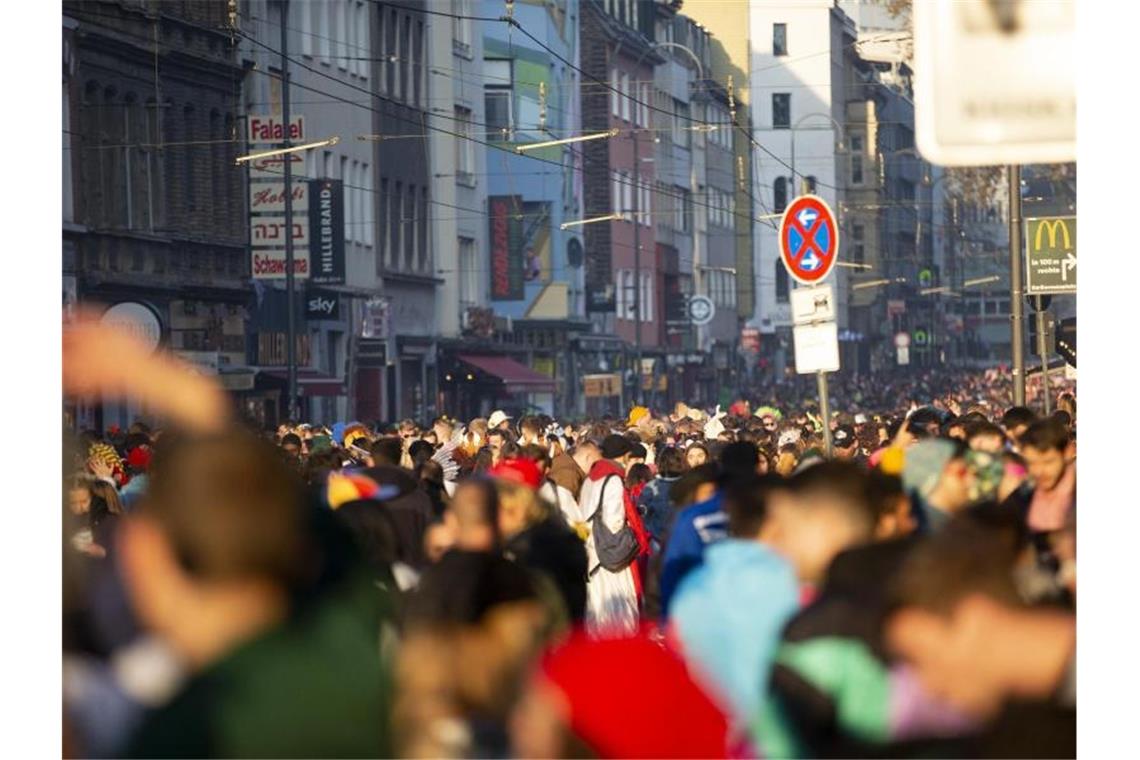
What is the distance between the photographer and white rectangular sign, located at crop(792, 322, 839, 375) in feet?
47.8

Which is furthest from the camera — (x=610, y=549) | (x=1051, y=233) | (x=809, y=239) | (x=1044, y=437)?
(x=1051, y=233)

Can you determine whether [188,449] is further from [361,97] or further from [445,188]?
[445,188]

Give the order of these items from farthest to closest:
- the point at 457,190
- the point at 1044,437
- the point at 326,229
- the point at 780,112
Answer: the point at 780,112
the point at 457,190
the point at 326,229
the point at 1044,437

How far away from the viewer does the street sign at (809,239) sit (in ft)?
48.9

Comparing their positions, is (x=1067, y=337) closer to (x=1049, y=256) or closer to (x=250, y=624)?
(x=1049, y=256)

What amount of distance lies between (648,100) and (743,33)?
770 inches

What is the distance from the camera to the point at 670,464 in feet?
55.9

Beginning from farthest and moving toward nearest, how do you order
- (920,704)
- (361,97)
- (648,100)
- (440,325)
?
1. (648,100)
2. (440,325)
3. (361,97)
4. (920,704)

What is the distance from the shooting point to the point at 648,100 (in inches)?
3393

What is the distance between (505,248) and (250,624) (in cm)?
6215

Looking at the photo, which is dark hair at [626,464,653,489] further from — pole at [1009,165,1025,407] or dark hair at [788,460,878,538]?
dark hair at [788,460,878,538]

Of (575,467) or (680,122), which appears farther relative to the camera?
(680,122)

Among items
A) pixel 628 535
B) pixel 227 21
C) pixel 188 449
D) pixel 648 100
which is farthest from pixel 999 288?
pixel 188 449

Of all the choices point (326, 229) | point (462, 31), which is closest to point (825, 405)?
point (326, 229)
